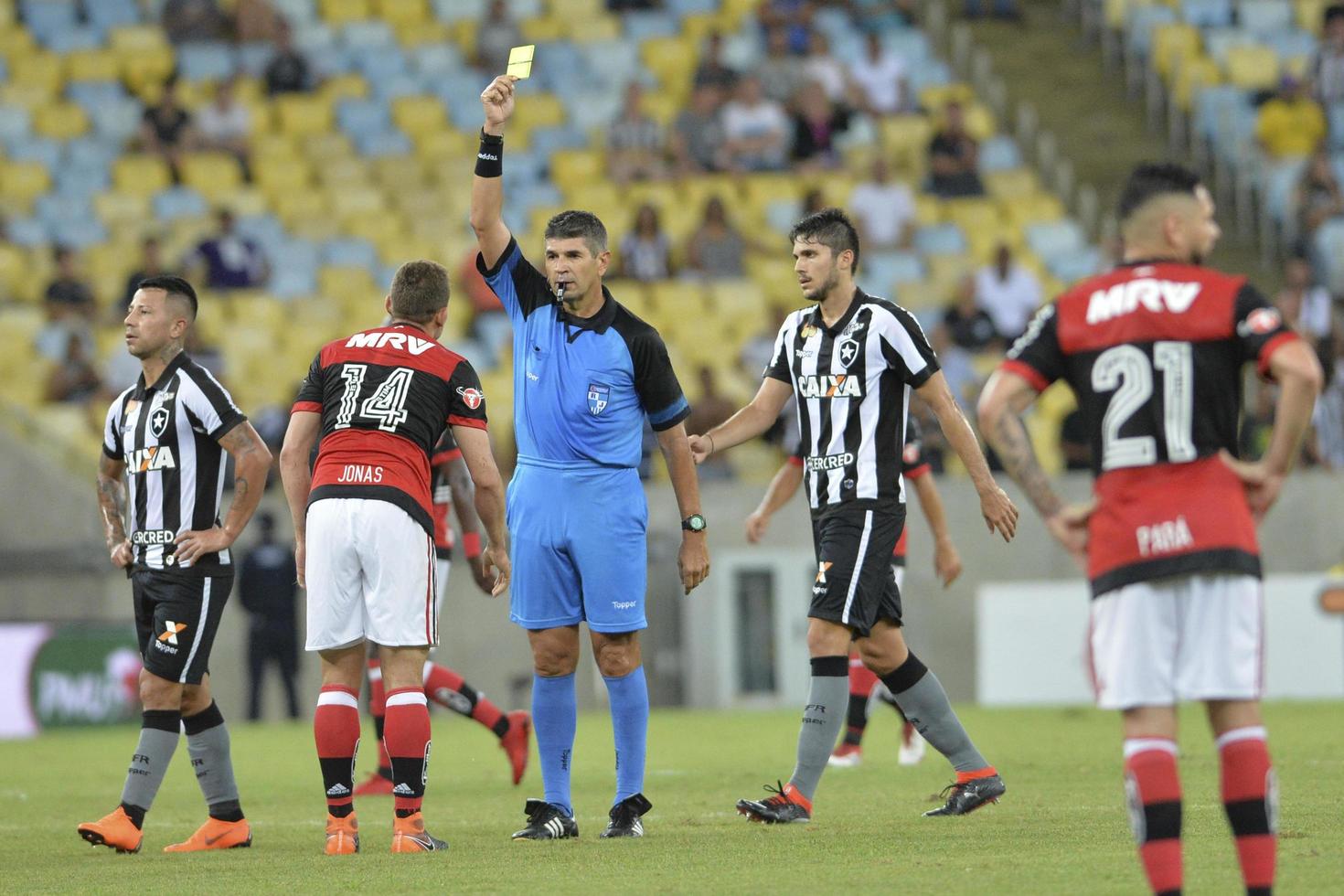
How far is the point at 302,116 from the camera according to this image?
2338 centimetres

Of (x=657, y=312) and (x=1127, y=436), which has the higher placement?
(x=657, y=312)

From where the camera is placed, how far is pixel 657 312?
823 inches

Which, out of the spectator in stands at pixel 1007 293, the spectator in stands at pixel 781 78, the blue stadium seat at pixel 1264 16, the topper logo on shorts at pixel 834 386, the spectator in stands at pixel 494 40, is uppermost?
the blue stadium seat at pixel 1264 16

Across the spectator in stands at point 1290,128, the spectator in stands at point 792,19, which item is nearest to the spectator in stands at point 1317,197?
the spectator in stands at point 1290,128

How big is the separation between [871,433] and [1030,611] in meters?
9.72

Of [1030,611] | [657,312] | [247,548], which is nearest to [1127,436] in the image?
[1030,611]

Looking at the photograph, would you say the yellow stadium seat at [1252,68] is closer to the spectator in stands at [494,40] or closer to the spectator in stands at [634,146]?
the spectator in stands at [634,146]

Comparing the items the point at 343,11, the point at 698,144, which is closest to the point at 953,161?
the point at 698,144

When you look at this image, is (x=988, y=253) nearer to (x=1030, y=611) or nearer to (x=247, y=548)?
(x=1030, y=611)

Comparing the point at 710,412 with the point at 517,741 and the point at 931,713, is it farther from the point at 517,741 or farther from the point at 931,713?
the point at 931,713

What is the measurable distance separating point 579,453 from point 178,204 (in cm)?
1496

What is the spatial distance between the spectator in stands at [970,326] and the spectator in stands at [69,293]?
27.7 ft

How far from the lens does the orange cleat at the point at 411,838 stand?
7574mm

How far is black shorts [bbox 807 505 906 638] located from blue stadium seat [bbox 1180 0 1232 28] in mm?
18762
